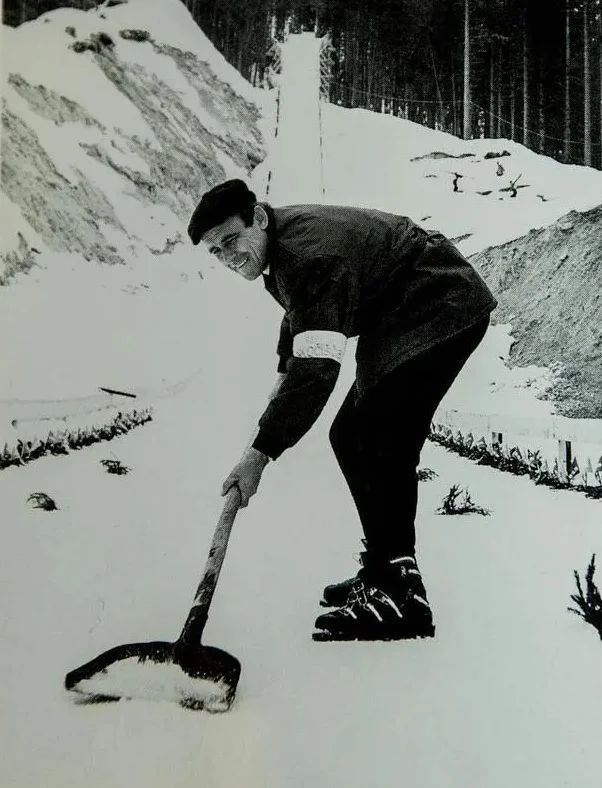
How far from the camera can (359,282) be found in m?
1.26

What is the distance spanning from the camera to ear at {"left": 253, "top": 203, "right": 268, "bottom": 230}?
1.32 m

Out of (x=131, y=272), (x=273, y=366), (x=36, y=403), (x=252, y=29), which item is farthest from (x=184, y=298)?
(x=252, y=29)

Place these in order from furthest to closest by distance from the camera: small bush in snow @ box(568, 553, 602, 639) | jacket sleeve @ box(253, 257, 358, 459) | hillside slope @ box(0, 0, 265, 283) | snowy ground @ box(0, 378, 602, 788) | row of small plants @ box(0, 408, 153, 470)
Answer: hillside slope @ box(0, 0, 265, 283), row of small plants @ box(0, 408, 153, 470), small bush in snow @ box(568, 553, 602, 639), snowy ground @ box(0, 378, 602, 788), jacket sleeve @ box(253, 257, 358, 459)

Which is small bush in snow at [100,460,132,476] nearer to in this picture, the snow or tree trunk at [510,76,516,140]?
the snow

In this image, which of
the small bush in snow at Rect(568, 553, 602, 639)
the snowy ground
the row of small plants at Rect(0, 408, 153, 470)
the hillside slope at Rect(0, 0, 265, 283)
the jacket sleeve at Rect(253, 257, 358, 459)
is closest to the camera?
the jacket sleeve at Rect(253, 257, 358, 459)

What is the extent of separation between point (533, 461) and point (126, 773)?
1.05 metres

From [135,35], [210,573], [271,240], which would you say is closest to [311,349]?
[271,240]

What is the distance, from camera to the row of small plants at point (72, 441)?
1.60m

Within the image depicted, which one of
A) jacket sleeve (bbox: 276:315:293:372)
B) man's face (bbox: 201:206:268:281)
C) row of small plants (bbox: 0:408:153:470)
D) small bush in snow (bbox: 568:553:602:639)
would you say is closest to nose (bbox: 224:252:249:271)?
man's face (bbox: 201:206:268:281)

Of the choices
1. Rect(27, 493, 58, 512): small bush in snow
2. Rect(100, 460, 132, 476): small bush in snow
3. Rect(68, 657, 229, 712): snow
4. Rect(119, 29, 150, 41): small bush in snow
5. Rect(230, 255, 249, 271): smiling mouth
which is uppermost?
Rect(119, 29, 150, 41): small bush in snow

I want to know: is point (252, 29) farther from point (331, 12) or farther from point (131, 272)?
point (131, 272)

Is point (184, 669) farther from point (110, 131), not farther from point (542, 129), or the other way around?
point (542, 129)

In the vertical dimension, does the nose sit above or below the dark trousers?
above

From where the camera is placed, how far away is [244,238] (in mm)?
1315
